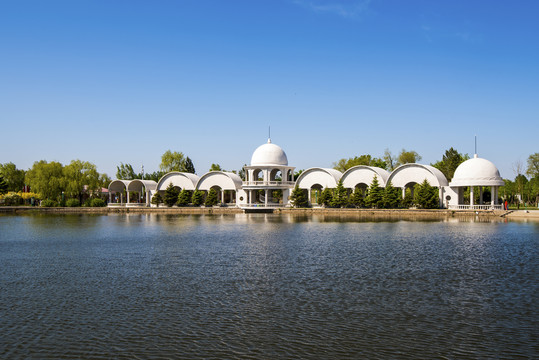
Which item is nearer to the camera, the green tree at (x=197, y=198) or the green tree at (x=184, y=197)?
the green tree at (x=197, y=198)

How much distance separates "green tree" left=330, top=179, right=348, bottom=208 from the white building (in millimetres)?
1851

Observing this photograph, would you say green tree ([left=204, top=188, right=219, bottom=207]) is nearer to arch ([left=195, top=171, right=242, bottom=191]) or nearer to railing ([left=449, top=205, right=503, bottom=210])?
arch ([left=195, top=171, right=242, bottom=191])

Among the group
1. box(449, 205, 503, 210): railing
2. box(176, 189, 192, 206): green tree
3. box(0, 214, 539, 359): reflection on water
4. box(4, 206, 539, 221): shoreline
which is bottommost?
box(0, 214, 539, 359): reflection on water

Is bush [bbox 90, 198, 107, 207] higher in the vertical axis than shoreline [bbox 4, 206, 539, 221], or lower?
higher

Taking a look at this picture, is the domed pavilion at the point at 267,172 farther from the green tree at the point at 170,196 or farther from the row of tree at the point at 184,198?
the green tree at the point at 170,196

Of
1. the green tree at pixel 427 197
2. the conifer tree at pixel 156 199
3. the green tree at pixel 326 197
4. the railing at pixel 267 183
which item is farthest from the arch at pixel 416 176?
the conifer tree at pixel 156 199

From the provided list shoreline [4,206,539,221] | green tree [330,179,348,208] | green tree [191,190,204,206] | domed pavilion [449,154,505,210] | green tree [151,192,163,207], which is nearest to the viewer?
shoreline [4,206,539,221]

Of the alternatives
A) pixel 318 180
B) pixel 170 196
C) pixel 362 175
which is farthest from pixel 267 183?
pixel 170 196

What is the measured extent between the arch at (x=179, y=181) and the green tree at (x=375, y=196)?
24711mm

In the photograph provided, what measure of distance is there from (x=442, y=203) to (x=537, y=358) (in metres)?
42.8

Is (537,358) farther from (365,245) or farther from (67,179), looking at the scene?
(67,179)

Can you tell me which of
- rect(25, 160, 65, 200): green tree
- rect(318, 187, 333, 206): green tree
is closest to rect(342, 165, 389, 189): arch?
rect(318, 187, 333, 206): green tree

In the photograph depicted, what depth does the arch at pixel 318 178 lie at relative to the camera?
56.7 metres

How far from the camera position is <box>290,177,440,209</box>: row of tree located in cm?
4825
